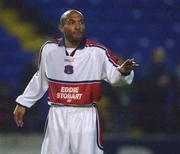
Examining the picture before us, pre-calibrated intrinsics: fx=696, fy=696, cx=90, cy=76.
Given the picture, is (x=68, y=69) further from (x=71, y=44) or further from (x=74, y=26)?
(x=74, y=26)

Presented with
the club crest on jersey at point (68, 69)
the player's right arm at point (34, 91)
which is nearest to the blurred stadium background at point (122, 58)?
the player's right arm at point (34, 91)

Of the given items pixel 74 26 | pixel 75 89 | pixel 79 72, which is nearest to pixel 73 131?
pixel 75 89

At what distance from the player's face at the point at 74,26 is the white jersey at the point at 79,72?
107 millimetres

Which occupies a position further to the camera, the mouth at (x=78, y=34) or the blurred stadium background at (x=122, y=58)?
the blurred stadium background at (x=122, y=58)

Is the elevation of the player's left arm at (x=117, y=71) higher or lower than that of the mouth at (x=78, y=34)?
lower

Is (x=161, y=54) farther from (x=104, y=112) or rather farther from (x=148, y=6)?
(x=148, y=6)

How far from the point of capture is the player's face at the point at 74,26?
16.9ft

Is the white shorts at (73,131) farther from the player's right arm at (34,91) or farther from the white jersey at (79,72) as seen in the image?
the player's right arm at (34,91)

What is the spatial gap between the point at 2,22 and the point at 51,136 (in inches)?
232

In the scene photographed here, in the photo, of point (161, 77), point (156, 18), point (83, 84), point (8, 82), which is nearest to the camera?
point (83, 84)

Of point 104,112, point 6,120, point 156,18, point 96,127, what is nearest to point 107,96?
point 104,112

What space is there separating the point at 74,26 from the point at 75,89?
47 cm

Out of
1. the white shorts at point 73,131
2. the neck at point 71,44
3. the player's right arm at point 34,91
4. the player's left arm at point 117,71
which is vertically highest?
the neck at point 71,44

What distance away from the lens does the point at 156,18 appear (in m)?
10.7
